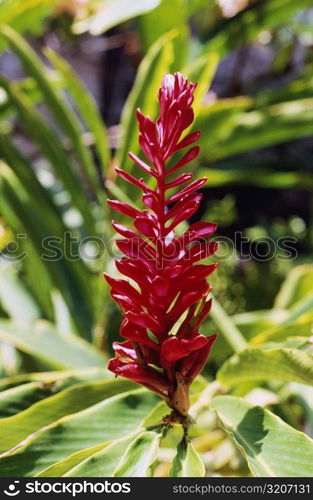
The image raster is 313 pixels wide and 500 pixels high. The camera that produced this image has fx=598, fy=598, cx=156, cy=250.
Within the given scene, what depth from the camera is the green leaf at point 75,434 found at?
701 mm

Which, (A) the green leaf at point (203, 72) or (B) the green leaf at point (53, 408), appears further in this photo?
(A) the green leaf at point (203, 72)

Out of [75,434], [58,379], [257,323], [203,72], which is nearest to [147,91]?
[203,72]

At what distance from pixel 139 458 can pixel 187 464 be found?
5 cm

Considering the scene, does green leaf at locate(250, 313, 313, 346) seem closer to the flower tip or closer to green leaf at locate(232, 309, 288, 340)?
green leaf at locate(232, 309, 288, 340)

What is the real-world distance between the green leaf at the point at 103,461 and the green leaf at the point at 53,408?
0.11m

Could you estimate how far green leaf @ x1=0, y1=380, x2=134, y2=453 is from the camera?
0.75m

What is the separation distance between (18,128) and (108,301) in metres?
2.04

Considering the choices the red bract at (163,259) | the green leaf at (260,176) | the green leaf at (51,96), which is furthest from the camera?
the green leaf at (260,176)

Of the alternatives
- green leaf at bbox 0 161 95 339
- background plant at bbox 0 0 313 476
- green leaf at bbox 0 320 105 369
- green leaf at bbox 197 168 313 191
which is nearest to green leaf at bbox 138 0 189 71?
background plant at bbox 0 0 313 476

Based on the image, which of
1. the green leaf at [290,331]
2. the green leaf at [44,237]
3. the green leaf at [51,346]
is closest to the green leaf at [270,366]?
the green leaf at [290,331]

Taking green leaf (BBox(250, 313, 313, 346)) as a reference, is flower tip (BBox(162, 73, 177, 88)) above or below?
above

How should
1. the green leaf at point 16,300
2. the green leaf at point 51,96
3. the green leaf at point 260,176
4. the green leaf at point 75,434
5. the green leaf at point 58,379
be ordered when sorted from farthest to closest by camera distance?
the green leaf at point 260,176
the green leaf at point 16,300
the green leaf at point 51,96
the green leaf at point 58,379
the green leaf at point 75,434

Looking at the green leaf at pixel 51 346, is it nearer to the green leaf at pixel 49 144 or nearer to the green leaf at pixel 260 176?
the green leaf at pixel 49 144

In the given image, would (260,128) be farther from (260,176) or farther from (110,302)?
(110,302)
